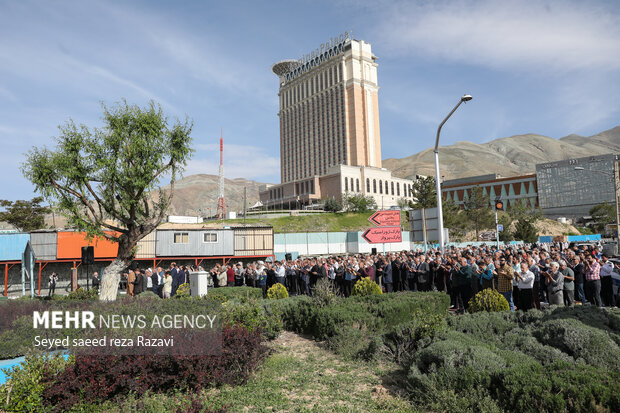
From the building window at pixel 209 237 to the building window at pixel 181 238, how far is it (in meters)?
1.34

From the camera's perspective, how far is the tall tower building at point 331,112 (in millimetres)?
131375

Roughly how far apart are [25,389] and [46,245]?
2850cm

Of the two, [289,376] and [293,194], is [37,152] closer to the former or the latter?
[289,376]

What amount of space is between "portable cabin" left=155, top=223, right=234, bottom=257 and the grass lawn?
37.6 metres

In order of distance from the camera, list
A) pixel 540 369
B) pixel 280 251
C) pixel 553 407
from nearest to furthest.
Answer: pixel 553 407
pixel 540 369
pixel 280 251

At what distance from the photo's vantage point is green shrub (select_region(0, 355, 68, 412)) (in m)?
4.76

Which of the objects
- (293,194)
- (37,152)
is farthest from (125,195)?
(293,194)

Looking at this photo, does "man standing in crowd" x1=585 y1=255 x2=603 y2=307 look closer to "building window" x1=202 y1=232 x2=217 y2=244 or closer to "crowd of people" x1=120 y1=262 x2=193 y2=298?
"crowd of people" x1=120 y1=262 x2=193 y2=298

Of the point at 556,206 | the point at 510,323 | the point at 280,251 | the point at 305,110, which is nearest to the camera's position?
the point at 510,323

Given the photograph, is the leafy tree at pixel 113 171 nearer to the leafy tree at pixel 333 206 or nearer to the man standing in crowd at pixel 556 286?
the man standing in crowd at pixel 556 286

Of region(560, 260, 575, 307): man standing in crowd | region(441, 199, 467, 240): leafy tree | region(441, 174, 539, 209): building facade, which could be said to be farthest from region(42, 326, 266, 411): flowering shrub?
region(441, 174, 539, 209): building facade

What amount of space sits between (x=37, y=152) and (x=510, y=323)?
1540 centimetres

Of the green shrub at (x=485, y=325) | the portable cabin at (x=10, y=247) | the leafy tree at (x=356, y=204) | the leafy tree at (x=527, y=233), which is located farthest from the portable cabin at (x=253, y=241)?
the leafy tree at (x=356, y=204)

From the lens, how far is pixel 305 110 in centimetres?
14675
